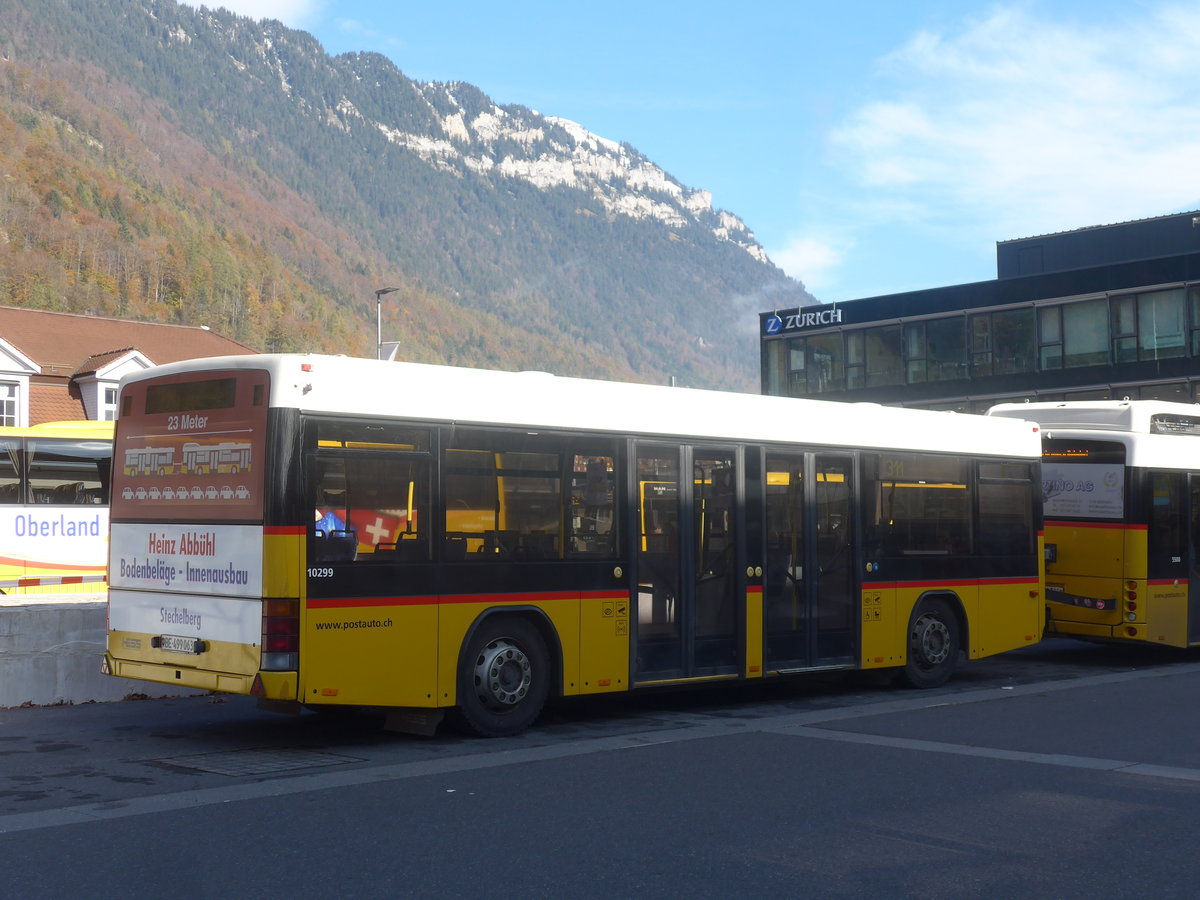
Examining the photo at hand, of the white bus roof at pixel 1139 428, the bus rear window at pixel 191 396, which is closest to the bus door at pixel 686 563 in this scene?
the bus rear window at pixel 191 396

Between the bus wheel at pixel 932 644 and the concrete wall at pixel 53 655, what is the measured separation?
25.7ft

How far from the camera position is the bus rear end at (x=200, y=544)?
942 cm

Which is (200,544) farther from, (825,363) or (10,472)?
(825,363)

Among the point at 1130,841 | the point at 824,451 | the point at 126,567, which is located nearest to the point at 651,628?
the point at 824,451

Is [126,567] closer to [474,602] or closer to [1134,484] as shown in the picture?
[474,602]

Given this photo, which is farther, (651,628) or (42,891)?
(651,628)

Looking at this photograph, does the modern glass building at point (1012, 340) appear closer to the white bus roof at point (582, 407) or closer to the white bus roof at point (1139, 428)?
the white bus roof at point (1139, 428)

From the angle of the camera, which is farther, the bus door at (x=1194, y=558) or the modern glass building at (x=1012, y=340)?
the modern glass building at (x=1012, y=340)

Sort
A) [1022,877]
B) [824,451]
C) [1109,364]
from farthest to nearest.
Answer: [1109,364]
[824,451]
[1022,877]

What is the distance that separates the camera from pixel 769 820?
24.7 feet

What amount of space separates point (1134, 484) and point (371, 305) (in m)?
139

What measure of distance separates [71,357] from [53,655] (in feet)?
152

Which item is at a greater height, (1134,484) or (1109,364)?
(1109,364)

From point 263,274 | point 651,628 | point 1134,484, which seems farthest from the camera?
point 263,274
